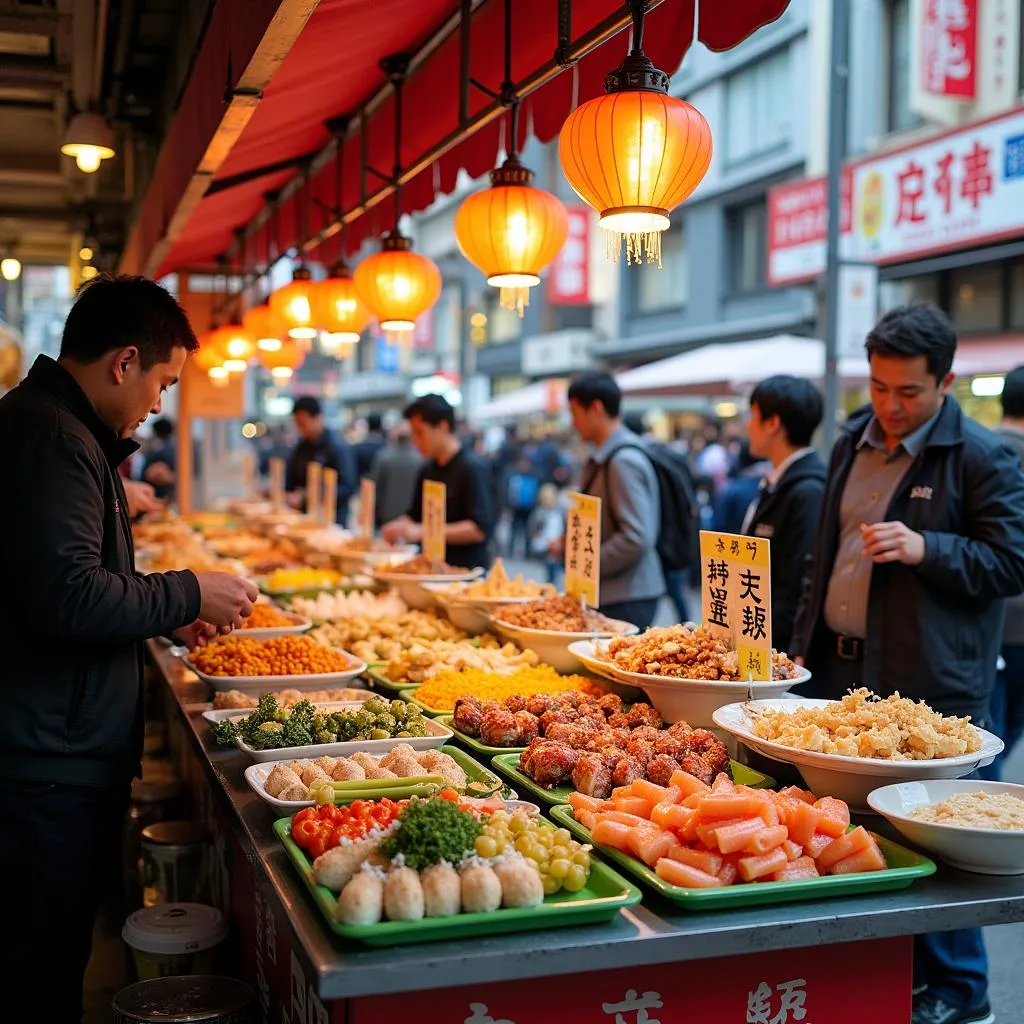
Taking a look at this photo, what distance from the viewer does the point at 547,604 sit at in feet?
13.5

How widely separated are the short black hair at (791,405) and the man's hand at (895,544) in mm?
1395

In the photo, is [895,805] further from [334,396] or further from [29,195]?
[334,396]

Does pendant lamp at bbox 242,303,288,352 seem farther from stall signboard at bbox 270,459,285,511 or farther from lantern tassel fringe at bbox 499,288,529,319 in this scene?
lantern tassel fringe at bbox 499,288,529,319

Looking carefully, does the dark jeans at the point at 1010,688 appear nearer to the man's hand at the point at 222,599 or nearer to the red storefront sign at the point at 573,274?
the man's hand at the point at 222,599

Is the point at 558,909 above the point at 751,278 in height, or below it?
below

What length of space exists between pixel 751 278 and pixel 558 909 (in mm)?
21892

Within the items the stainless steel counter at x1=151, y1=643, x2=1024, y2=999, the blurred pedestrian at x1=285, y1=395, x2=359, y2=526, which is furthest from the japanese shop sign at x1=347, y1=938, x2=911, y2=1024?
the blurred pedestrian at x1=285, y1=395, x2=359, y2=526

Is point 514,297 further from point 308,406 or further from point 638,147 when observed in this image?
point 308,406

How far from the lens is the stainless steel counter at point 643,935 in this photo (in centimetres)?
181

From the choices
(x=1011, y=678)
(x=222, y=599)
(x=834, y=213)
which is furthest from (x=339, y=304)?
(x=834, y=213)

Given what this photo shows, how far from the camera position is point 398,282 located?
5.20m

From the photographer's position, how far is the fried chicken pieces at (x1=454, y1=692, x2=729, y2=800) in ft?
A: 8.54

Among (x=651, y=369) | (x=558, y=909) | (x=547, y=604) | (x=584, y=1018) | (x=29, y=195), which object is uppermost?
(x=29, y=195)

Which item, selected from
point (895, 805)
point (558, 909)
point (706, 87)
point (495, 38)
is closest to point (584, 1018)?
point (558, 909)
